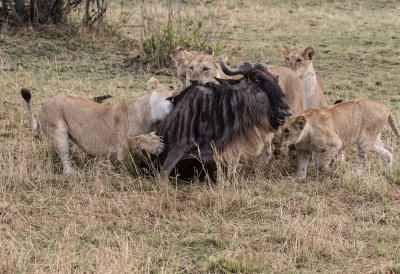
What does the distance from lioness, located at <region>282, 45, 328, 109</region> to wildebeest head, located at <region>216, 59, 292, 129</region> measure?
1830mm

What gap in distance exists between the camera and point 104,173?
5543 mm

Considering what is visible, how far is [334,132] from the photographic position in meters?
5.93

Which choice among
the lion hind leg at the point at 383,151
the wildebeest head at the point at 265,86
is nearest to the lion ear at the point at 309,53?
the lion hind leg at the point at 383,151

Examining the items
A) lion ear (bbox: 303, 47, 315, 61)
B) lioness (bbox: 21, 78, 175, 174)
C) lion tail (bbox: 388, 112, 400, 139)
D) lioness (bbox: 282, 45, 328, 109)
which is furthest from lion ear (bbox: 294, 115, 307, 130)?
lion ear (bbox: 303, 47, 315, 61)

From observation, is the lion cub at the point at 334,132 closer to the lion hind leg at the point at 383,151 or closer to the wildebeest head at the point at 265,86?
the lion hind leg at the point at 383,151

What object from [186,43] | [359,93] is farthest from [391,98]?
[186,43]

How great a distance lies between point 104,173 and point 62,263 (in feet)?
5.91

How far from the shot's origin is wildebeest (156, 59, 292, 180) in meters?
5.23

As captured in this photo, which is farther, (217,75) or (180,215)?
(217,75)

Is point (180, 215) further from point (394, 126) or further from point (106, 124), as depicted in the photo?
point (394, 126)

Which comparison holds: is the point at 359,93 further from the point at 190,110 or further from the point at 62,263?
the point at 62,263

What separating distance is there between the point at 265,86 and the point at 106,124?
1.52 m

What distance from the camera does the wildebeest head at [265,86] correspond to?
17.0 ft

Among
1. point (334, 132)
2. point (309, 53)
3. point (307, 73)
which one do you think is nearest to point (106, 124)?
point (334, 132)
